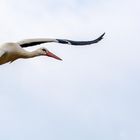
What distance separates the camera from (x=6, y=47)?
24.3 m

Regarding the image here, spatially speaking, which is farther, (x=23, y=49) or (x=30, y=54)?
(x=30, y=54)

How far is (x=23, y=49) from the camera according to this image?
24.9m

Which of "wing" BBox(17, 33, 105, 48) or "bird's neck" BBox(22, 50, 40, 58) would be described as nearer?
"bird's neck" BBox(22, 50, 40, 58)

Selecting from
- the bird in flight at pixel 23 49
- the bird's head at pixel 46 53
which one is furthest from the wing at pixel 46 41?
the bird's head at pixel 46 53

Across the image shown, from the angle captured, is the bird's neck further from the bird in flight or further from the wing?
the wing

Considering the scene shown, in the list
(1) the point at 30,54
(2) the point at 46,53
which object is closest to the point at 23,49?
(1) the point at 30,54

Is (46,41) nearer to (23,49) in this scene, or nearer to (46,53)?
(46,53)

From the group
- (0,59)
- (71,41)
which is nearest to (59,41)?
(71,41)

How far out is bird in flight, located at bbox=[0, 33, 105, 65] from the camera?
2427 centimetres

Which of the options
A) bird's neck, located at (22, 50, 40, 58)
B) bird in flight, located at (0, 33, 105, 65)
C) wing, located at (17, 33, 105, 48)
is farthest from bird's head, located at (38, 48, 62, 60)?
wing, located at (17, 33, 105, 48)

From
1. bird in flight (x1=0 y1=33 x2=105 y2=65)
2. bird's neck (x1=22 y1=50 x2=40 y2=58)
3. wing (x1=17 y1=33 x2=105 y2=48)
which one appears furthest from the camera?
wing (x1=17 y1=33 x2=105 y2=48)

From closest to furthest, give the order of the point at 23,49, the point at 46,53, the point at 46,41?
the point at 23,49 < the point at 46,41 < the point at 46,53

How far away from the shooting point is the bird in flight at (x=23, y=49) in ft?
79.6

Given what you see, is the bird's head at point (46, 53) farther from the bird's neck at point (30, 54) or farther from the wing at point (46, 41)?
the wing at point (46, 41)
